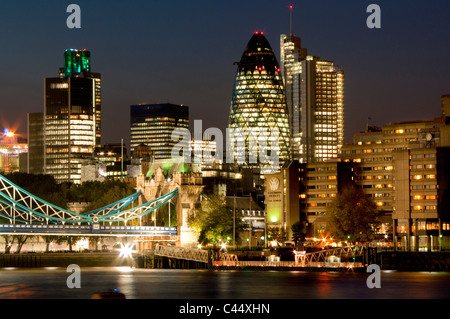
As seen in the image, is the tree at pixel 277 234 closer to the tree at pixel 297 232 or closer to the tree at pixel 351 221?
the tree at pixel 297 232

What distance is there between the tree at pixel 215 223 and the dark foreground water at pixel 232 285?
109 feet

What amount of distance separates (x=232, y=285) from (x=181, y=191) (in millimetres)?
67820

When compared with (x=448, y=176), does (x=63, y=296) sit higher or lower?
lower

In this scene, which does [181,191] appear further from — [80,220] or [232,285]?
[232,285]

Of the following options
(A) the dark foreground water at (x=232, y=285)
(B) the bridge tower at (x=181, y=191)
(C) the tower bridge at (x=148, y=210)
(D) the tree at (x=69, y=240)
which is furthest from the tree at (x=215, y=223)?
(A) the dark foreground water at (x=232, y=285)

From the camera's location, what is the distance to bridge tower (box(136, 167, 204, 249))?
515 feet

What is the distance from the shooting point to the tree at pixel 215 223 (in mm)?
→ 149875

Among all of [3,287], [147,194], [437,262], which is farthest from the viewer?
[147,194]

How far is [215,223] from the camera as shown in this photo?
15075cm

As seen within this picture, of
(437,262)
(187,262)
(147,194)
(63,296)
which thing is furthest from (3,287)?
(147,194)
